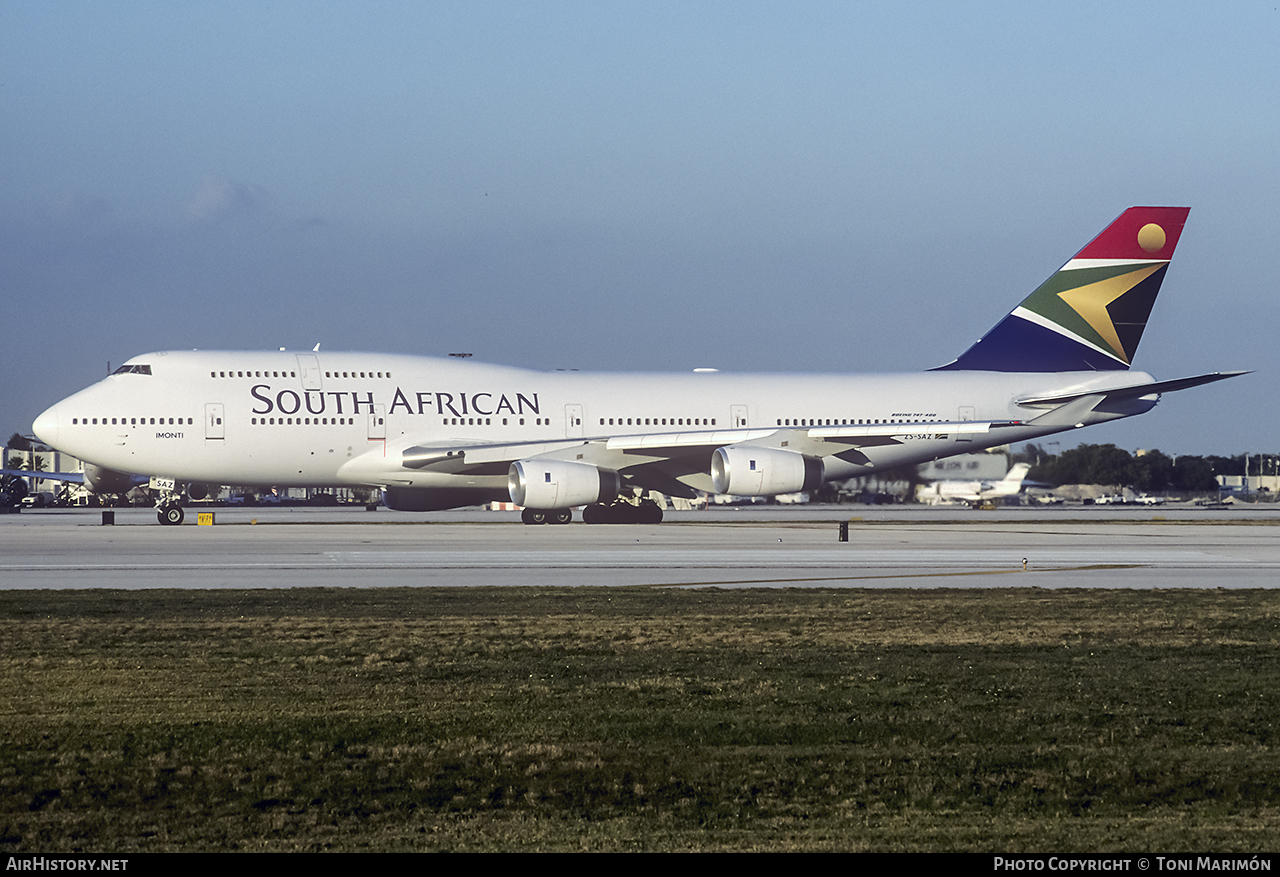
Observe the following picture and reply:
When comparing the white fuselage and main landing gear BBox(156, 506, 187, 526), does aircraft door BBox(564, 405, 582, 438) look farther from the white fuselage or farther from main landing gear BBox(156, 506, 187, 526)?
main landing gear BBox(156, 506, 187, 526)

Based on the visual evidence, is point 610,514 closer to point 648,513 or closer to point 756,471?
point 648,513

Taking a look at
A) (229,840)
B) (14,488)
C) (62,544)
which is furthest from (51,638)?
(14,488)

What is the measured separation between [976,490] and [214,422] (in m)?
62.4

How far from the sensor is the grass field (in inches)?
272

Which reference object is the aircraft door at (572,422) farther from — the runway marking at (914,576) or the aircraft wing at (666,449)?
the runway marking at (914,576)

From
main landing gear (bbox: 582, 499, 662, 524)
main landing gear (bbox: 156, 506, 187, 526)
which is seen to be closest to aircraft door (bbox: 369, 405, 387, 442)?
main landing gear (bbox: 582, 499, 662, 524)

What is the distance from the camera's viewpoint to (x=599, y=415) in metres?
41.1

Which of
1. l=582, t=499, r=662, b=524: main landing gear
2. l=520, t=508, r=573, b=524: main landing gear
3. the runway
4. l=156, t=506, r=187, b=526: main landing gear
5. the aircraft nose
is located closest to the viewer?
the runway

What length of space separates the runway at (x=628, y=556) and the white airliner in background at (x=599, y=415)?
5.88 feet

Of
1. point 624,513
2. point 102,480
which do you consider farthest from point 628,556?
point 102,480

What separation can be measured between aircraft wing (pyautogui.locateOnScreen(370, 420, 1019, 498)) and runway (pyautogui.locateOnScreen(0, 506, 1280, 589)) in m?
1.94

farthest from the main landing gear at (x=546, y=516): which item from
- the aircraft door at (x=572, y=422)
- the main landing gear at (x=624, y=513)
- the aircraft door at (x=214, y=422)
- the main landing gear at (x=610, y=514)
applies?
the aircraft door at (x=214, y=422)

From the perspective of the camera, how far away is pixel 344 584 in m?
20.5

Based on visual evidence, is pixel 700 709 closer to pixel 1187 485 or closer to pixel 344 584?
pixel 344 584
